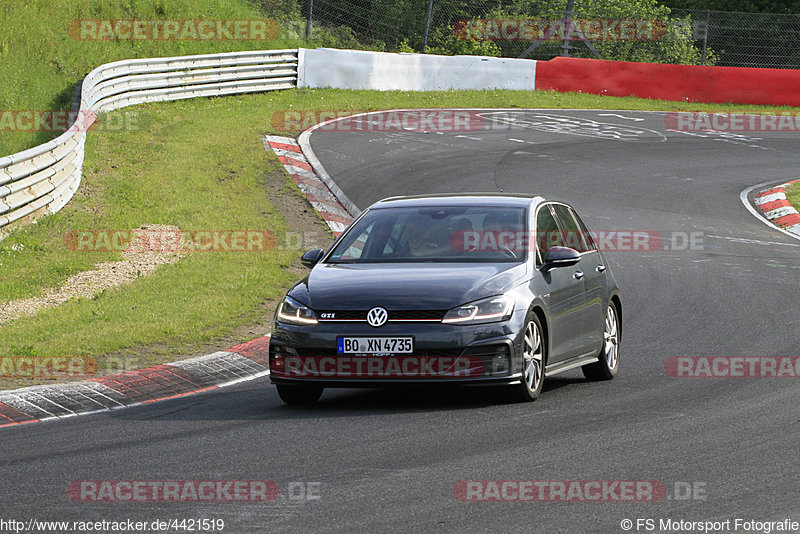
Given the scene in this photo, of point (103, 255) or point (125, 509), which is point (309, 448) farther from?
point (103, 255)

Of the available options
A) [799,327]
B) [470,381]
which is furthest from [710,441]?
[799,327]

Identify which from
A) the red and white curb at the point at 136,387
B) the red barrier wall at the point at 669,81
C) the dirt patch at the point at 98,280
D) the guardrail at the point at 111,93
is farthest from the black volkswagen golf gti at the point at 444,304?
the red barrier wall at the point at 669,81

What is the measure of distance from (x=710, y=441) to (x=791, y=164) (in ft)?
69.2

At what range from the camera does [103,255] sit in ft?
49.7

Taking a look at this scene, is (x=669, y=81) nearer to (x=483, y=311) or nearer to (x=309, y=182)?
(x=309, y=182)

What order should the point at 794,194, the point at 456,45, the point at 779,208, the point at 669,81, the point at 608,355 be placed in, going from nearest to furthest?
the point at 608,355 < the point at 779,208 < the point at 794,194 < the point at 669,81 < the point at 456,45

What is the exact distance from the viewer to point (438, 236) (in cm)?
930

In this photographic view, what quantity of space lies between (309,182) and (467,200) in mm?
11546

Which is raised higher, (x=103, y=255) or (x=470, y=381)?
(x=470, y=381)

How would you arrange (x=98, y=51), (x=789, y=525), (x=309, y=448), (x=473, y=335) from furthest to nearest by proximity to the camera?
1. (x=98, y=51)
2. (x=473, y=335)
3. (x=309, y=448)
4. (x=789, y=525)

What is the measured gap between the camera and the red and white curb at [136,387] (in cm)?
865

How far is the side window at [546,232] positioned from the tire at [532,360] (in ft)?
2.71

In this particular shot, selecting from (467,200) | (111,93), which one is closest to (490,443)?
(467,200)
